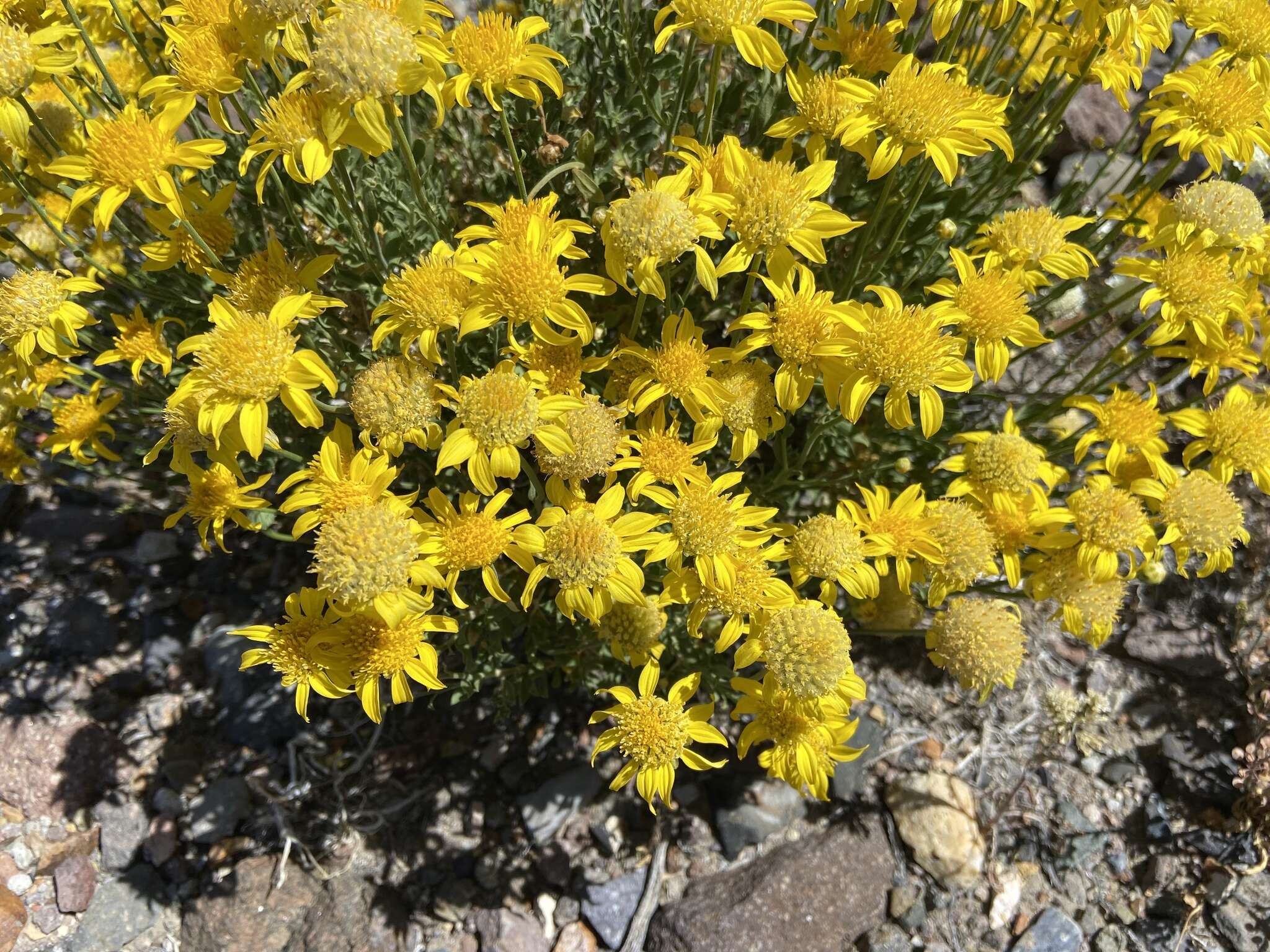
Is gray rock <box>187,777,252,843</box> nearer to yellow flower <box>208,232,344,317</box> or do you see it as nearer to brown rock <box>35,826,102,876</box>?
brown rock <box>35,826,102,876</box>

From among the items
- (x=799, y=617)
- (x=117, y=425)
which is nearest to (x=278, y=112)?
(x=799, y=617)

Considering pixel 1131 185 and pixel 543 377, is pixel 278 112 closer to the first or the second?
pixel 543 377

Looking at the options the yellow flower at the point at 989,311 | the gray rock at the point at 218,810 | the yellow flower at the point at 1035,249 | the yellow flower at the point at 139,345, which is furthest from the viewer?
the gray rock at the point at 218,810

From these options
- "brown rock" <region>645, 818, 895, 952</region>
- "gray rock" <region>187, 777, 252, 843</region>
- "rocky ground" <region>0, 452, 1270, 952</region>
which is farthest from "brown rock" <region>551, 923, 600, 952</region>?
"gray rock" <region>187, 777, 252, 843</region>

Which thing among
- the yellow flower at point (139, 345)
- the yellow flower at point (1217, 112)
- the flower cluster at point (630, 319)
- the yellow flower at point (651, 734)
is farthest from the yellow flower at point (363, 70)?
the yellow flower at point (1217, 112)

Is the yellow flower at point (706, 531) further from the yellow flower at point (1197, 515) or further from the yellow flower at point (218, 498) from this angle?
the yellow flower at point (1197, 515)
